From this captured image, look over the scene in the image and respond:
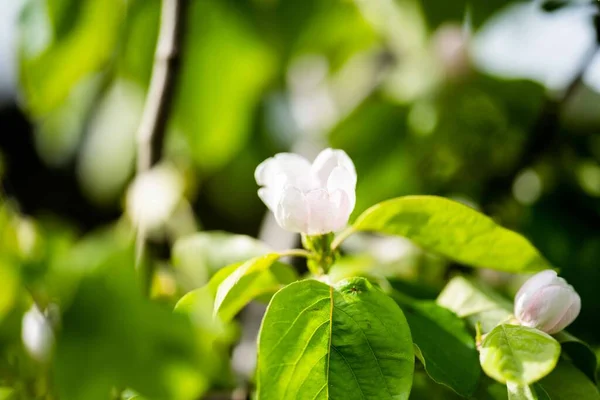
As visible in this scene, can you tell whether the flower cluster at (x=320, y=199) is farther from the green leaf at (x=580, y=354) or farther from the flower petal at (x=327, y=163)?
the green leaf at (x=580, y=354)

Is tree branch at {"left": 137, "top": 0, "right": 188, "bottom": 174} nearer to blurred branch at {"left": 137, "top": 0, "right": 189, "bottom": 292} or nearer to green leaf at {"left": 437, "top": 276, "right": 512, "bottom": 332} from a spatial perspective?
blurred branch at {"left": 137, "top": 0, "right": 189, "bottom": 292}

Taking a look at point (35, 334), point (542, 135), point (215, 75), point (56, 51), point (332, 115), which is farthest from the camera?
point (332, 115)

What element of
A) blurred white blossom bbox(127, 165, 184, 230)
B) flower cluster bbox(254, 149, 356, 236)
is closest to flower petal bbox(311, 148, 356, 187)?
flower cluster bbox(254, 149, 356, 236)

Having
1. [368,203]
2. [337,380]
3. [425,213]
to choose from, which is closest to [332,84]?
[368,203]

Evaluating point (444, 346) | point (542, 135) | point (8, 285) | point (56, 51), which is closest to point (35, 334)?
point (8, 285)

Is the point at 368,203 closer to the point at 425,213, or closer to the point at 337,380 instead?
the point at 425,213

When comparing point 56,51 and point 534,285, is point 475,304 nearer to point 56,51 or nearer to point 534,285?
point 534,285
